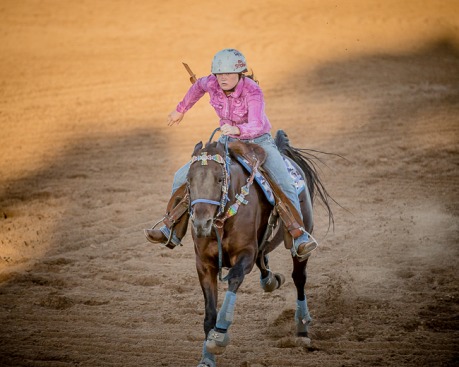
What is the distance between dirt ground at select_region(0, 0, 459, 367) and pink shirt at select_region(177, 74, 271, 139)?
2.37 m

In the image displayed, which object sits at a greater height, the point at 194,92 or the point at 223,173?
the point at 194,92

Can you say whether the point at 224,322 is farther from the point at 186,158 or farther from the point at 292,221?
the point at 186,158

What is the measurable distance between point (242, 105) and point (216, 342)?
2.38 m

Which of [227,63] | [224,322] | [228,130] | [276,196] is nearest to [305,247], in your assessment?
[276,196]

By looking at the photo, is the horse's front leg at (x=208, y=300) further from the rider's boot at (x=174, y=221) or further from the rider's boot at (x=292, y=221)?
the rider's boot at (x=292, y=221)

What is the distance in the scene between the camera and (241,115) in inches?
219

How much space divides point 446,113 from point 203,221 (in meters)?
10.9

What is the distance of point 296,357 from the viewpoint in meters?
5.48

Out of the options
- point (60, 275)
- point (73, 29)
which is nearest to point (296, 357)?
point (60, 275)

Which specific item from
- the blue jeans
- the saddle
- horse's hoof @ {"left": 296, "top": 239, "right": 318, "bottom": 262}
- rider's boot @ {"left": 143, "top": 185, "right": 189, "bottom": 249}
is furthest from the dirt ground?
the blue jeans

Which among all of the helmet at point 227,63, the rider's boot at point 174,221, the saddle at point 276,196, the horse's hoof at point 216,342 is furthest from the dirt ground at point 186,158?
the helmet at point 227,63

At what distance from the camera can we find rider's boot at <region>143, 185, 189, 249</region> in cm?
546

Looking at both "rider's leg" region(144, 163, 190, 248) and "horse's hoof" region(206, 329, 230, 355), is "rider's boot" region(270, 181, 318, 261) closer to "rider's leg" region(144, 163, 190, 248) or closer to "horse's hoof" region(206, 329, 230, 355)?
"rider's leg" region(144, 163, 190, 248)

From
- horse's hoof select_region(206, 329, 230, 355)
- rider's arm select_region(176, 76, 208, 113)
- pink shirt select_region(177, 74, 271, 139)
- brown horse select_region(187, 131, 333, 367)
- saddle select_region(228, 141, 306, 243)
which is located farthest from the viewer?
rider's arm select_region(176, 76, 208, 113)
